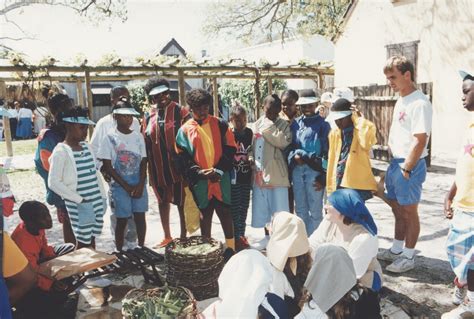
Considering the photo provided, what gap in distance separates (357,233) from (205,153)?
189 cm

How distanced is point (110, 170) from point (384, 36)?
1115 cm

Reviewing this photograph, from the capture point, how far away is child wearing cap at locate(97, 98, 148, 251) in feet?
15.1

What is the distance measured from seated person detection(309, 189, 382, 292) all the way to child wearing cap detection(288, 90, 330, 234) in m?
1.30

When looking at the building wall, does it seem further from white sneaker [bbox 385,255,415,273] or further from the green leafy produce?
the green leafy produce

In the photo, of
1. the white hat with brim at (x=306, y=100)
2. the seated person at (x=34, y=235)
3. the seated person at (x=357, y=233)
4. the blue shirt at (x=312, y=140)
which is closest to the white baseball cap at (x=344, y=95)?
the white hat with brim at (x=306, y=100)

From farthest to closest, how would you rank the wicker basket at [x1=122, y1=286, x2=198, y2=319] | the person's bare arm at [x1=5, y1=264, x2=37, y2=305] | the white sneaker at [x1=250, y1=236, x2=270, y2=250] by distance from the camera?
the white sneaker at [x1=250, y1=236, x2=270, y2=250], the wicker basket at [x1=122, y1=286, x2=198, y2=319], the person's bare arm at [x1=5, y1=264, x2=37, y2=305]

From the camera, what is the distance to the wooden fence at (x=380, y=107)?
33.6 ft

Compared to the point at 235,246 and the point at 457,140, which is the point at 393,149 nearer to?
the point at 235,246

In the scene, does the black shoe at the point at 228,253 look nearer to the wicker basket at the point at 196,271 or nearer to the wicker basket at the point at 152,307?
the wicker basket at the point at 196,271

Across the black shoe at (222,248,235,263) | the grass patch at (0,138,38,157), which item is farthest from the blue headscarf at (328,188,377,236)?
the grass patch at (0,138,38,157)

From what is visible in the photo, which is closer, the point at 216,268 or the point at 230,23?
the point at 216,268

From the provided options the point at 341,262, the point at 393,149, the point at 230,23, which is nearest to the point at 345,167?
the point at 393,149

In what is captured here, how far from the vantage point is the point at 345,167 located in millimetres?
4320

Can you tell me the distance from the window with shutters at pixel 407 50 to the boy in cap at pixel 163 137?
9.24 metres
